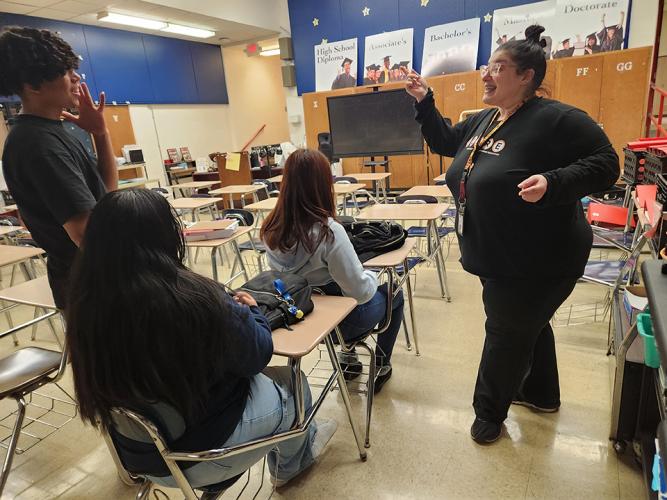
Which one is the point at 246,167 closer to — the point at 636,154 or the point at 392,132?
the point at 392,132

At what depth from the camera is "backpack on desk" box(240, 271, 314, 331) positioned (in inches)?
53.1

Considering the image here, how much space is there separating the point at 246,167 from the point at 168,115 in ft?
8.65

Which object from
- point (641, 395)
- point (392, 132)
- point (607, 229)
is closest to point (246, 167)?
point (392, 132)

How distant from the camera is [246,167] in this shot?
22.6 ft

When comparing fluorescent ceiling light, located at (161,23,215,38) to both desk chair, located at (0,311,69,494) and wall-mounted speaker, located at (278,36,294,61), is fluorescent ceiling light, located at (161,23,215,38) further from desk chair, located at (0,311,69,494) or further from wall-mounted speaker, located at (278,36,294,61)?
desk chair, located at (0,311,69,494)

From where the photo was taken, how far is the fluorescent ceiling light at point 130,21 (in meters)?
6.45

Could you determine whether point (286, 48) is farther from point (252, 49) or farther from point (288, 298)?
point (288, 298)

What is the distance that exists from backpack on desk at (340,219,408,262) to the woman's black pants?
533 mm

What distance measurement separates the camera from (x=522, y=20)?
6371 millimetres

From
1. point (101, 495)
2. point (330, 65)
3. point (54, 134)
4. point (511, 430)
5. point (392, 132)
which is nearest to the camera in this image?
point (54, 134)

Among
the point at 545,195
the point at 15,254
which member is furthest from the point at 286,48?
the point at 545,195

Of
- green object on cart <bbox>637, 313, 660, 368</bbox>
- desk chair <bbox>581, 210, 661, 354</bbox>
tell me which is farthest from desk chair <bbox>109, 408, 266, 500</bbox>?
desk chair <bbox>581, 210, 661, 354</bbox>

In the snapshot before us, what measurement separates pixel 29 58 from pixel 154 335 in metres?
1.05

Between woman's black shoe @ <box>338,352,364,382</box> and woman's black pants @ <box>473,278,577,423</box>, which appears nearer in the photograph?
woman's black pants @ <box>473,278,577,423</box>
